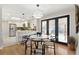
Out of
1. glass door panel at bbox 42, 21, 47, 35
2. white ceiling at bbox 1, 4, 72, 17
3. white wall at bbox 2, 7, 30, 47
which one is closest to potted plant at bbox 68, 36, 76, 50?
glass door panel at bbox 42, 21, 47, 35

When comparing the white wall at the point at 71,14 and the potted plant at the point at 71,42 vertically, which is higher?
the white wall at the point at 71,14

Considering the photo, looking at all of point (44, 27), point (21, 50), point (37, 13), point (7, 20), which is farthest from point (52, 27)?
point (7, 20)

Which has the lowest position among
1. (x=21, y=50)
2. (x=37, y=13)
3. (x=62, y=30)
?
(x=21, y=50)

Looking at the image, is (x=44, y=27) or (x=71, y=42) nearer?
(x=71, y=42)

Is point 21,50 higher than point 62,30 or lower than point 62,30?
lower

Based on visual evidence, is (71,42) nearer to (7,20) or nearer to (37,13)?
(37,13)

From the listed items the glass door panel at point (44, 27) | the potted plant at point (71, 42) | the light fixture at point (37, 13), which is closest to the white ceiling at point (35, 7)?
the light fixture at point (37, 13)

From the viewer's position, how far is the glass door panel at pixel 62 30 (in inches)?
69.6

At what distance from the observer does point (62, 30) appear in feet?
5.94

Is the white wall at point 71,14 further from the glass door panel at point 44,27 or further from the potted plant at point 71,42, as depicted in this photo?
the glass door panel at point 44,27

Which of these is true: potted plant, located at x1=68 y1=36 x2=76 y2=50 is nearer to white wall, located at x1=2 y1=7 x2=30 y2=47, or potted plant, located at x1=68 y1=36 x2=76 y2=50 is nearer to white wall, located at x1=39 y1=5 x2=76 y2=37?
white wall, located at x1=39 y1=5 x2=76 y2=37

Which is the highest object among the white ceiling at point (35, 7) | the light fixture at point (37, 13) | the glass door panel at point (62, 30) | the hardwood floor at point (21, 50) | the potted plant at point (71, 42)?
the white ceiling at point (35, 7)
